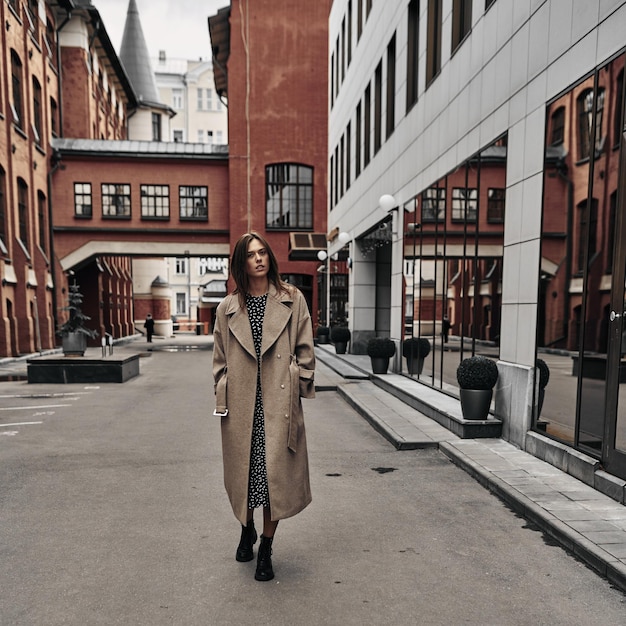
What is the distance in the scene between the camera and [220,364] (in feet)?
11.4

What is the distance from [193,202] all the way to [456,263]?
21092mm

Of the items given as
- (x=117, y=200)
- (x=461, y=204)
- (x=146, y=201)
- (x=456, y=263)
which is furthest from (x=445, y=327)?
(x=117, y=200)

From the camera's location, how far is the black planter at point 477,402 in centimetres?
686

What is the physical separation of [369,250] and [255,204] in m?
11.8

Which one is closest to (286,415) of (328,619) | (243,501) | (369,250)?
(243,501)

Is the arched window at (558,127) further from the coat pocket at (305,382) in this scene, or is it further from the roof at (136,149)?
the roof at (136,149)

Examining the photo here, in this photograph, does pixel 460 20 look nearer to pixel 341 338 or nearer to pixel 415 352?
pixel 415 352

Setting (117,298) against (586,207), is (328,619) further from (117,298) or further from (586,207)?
(117,298)

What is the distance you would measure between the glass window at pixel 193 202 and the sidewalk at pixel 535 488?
813 inches

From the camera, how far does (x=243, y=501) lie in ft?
10.8

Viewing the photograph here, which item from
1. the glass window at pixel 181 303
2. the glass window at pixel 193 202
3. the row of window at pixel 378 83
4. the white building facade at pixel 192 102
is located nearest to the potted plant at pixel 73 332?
the row of window at pixel 378 83

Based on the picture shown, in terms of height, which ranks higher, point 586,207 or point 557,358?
point 586,207

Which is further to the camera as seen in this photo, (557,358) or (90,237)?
(90,237)

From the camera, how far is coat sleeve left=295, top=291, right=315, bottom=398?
3.39 meters
